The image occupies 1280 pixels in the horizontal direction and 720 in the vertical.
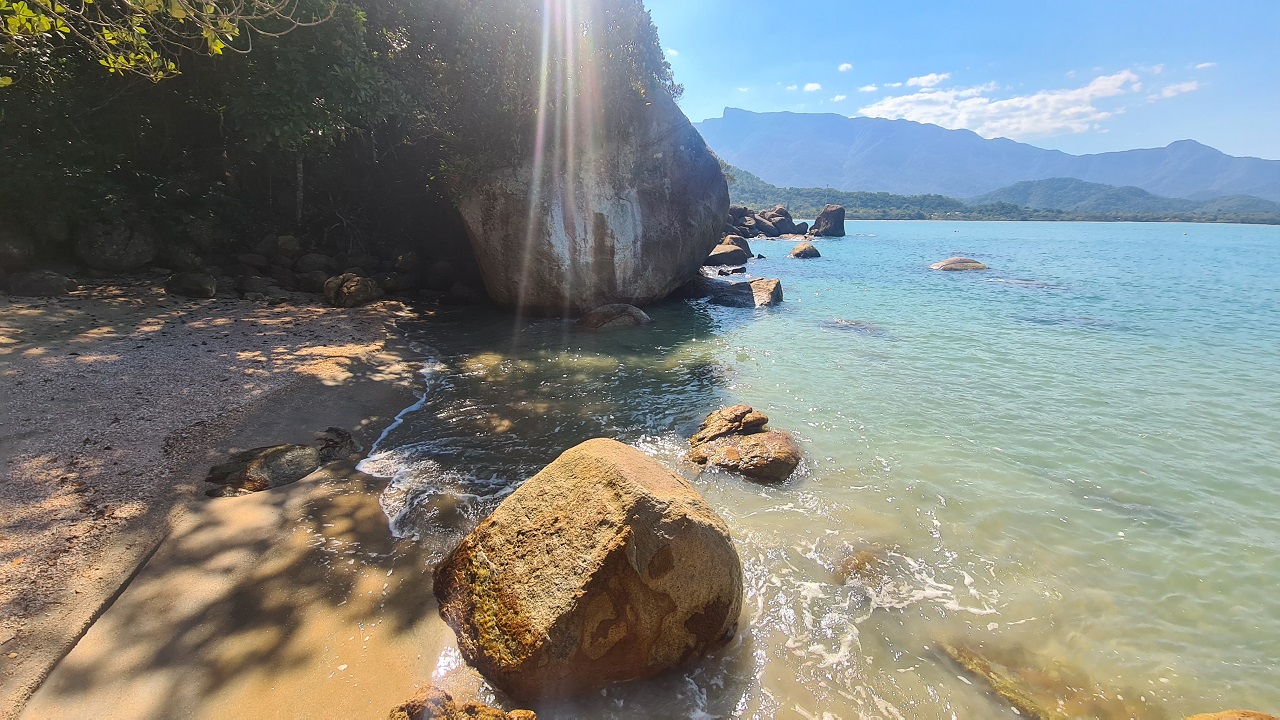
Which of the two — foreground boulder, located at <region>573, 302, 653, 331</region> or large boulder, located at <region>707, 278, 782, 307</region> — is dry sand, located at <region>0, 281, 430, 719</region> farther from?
large boulder, located at <region>707, 278, 782, 307</region>

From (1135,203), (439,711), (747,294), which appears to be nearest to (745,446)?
(439,711)

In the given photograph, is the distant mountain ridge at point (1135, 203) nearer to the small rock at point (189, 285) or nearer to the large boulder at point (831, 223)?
the large boulder at point (831, 223)

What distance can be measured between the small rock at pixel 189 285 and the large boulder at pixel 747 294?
588 inches

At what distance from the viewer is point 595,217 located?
1578 cm

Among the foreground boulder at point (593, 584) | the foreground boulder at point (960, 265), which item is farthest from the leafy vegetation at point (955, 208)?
the foreground boulder at point (593, 584)

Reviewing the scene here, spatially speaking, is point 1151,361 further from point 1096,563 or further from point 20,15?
point 20,15

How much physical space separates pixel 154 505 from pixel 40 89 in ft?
46.7

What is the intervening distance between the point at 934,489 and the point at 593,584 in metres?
5.02

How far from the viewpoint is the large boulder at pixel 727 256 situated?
105 feet

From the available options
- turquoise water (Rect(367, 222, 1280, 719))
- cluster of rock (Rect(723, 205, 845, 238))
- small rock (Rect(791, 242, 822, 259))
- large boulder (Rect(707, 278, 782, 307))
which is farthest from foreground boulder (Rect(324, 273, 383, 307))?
cluster of rock (Rect(723, 205, 845, 238))

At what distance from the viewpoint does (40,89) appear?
1245cm

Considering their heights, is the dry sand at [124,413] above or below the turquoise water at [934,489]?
above

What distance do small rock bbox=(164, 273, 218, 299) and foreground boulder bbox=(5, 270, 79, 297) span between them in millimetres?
1695

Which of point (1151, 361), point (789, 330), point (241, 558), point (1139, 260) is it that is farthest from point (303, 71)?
point (1139, 260)
